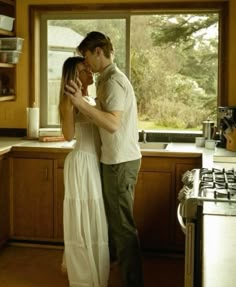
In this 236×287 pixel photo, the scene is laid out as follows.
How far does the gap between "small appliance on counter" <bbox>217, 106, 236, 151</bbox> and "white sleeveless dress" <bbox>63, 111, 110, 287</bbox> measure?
1.05 m

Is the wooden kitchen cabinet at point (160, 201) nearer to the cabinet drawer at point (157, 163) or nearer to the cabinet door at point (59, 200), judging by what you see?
the cabinet drawer at point (157, 163)

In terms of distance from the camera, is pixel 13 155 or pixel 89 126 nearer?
pixel 89 126

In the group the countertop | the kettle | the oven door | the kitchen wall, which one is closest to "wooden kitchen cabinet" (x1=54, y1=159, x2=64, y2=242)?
the countertop

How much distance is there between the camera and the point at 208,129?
3807 mm

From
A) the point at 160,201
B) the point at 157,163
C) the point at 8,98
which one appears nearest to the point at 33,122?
the point at 8,98

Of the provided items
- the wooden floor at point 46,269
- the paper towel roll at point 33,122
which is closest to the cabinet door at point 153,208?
the wooden floor at point 46,269

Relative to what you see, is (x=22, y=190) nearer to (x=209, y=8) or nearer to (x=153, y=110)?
(x=153, y=110)

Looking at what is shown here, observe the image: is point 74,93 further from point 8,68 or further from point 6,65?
point 8,68

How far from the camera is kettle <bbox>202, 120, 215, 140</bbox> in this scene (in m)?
3.80

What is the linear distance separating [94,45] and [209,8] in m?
1.51


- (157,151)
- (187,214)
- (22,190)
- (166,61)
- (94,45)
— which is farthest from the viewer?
(166,61)

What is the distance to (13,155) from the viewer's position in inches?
149

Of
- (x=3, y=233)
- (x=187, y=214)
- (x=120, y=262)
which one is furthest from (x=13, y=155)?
(x=187, y=214)

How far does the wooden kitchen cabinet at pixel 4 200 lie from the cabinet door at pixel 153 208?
97 cm
